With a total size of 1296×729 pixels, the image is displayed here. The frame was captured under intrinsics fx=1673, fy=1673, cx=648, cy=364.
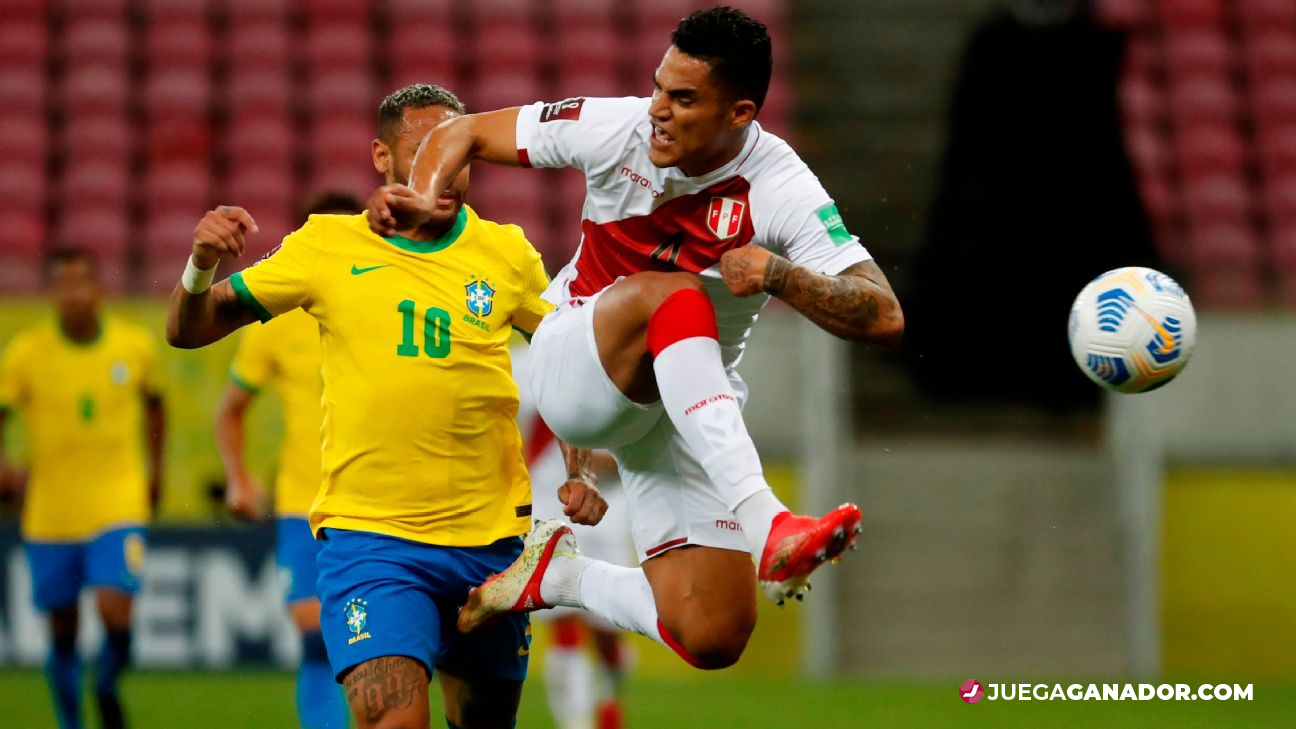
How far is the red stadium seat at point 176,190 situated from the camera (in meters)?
11.5

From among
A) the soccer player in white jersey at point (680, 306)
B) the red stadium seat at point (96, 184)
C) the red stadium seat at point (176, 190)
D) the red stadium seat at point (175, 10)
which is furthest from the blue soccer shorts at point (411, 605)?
the red stadium seat at point (175, 10)

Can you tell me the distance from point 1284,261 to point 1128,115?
5.26 feet

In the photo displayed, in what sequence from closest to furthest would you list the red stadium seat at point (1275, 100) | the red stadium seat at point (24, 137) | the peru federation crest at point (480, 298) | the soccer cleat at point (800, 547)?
the soccer cleat at point (800, 547)
the peru federation crest at point (480, 298)
the red stadium seat at point (24, 137)
the red stadium seat at point (1275, 100)

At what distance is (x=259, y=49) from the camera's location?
12258 mm

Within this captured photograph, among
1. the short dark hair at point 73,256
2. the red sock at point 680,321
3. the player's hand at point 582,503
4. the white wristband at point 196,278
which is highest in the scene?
the short dark hair at point 73,256

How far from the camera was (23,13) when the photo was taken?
1235 cm

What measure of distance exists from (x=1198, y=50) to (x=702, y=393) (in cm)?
1002

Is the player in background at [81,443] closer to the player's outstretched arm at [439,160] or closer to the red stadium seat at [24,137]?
the player's outstretched arm at [439,160]

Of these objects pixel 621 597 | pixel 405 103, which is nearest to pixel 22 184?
pixel 405 103

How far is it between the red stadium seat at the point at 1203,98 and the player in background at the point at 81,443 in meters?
8.17

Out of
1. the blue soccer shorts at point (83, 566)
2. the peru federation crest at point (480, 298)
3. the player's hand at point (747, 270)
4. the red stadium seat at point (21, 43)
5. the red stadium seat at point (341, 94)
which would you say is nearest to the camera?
the player's hand at point (747, 270)

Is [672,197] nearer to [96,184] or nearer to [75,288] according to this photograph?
[75,288]

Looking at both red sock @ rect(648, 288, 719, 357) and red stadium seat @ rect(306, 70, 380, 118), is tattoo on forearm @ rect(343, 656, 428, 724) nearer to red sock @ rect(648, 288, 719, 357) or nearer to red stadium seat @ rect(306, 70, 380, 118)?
red sock @ rect(648, 288, 719, 357)

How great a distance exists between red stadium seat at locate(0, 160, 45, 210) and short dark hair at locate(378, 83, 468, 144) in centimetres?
738
